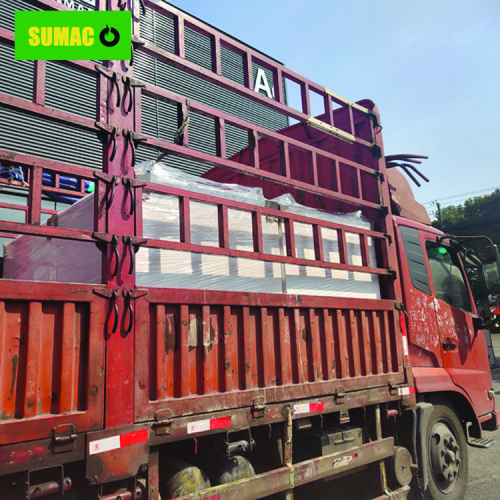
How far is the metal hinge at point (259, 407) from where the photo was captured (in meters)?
2.65

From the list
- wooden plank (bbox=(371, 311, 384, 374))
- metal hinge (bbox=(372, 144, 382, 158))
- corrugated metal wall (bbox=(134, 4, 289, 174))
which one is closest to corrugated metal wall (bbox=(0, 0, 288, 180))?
corrugated metal wall (bbox=(134, 4, 289, 174))

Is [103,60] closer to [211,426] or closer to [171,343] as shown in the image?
[171,343]

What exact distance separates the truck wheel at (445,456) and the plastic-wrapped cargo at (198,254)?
4.66 feet

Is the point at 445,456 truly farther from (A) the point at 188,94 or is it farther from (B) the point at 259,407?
(A) the point at 188,94

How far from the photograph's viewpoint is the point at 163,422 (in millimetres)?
2229

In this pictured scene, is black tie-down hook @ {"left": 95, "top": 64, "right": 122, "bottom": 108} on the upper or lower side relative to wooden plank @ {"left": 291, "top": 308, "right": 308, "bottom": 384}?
upper

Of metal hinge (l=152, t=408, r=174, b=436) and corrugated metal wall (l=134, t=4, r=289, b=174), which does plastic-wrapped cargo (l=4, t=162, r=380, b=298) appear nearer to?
metal hinge (l=152, t=408, r=174, b=436)

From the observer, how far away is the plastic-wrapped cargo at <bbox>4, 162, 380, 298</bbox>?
259cm

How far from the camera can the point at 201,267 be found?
8.94 feet

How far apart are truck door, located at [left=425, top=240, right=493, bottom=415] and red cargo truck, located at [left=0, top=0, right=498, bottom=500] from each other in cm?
3

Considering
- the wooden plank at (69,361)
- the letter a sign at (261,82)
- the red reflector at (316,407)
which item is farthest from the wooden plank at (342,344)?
the letter a sign at (261,82)

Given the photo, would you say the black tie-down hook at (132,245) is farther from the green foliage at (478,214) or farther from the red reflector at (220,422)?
the green foliage at (478,214)

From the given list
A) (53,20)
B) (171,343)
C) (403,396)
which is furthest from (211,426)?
(53,20)

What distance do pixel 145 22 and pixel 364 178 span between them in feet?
37.1
